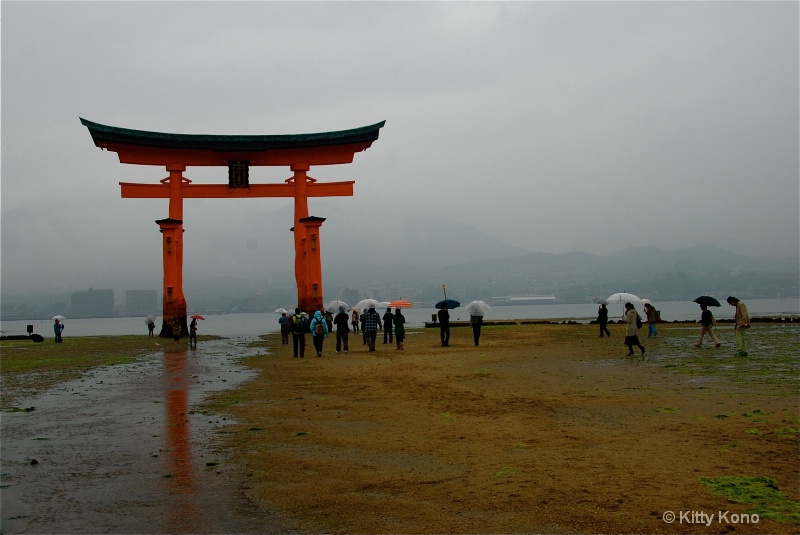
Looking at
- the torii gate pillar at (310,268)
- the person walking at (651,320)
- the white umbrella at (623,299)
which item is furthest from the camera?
the torii gate pillar at (310,268)

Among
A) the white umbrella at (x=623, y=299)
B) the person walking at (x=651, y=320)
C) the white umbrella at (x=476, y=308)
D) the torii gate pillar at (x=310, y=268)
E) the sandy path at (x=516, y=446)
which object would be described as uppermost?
the torii gate pillar at (x=310, y=268)

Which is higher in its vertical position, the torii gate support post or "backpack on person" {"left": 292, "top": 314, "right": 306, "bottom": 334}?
the torii gate support post

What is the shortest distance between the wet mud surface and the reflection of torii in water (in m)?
22.3

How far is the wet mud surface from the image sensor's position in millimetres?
5398

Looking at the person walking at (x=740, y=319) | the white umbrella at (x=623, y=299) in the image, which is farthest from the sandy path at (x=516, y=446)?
the white umbrella at (x=623, y=299)

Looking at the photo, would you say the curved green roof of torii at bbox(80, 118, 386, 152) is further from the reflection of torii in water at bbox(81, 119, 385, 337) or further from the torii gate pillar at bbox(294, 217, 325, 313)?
the torii gate pillar at bbox(294, 217, 325, 313)

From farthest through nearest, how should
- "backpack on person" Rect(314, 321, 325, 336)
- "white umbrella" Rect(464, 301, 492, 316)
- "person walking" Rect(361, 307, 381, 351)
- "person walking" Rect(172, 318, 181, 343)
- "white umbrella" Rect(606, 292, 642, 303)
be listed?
"person walking" Rect(172, 318, 181, 343) → "white umbrella" Rect(606, 292, 642, 303) → "white umbrella" Rect(464, 301, 492, 316) → "person walking" Rect(361, 307, 381, 351) → "backpack on person" Rect(314, 321, 325, 336)

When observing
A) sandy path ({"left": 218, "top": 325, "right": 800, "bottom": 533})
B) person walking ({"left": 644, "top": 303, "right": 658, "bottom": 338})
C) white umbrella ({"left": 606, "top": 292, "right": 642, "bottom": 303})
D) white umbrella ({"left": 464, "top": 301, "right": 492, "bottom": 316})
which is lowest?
sandy path ({"left": 218, "top": 325, "right": 800, "bottom": 533})

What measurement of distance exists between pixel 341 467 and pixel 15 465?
3.60 m

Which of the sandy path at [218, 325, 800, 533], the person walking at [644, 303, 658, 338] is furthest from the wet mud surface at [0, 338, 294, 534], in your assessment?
the person walking at [644, 303, 658, 338]

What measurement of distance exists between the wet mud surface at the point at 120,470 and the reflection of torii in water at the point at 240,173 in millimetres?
22297

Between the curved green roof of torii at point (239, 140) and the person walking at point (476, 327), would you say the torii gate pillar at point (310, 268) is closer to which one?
the curved green roof of torii at point (239, 140)

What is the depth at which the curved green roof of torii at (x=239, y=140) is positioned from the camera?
3375 centimetres

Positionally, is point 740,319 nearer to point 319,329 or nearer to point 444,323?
point 444,323
